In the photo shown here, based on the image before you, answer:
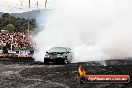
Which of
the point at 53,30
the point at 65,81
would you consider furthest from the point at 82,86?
the point at 53,30

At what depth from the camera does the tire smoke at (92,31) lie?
3366 centimetres

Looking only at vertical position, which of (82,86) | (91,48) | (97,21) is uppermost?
(97,21)

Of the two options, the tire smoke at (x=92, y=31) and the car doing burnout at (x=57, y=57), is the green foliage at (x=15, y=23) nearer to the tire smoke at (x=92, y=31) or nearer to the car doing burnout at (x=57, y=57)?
the tire smoke at (x=92, y=31)

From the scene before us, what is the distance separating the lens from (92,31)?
37.5 meters

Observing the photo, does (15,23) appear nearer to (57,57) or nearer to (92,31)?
(92,31)

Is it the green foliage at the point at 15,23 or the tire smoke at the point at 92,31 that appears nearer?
the tire smoke at the point at 92,31

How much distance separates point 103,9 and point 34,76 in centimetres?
1995

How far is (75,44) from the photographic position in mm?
37812

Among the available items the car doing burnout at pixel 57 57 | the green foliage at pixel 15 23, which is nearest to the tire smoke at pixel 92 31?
the car doing burnout at pixel 57 57

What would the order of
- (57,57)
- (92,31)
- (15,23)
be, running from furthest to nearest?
(15,23) → (92,31) → (57,57)

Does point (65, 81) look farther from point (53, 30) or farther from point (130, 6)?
point (53, 30)

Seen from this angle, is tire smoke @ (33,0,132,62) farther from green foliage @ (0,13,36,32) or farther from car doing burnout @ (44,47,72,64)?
green foliage @ (0,13,36,32)

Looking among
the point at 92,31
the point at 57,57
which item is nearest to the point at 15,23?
the point at 92,31

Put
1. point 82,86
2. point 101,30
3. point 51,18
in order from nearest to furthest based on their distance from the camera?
point 82,86 → point 101,30 → point 51,18
